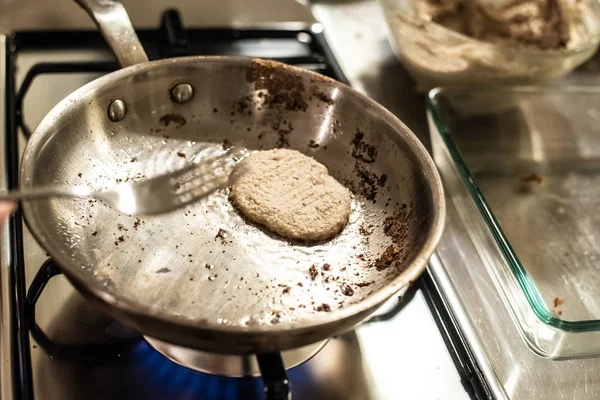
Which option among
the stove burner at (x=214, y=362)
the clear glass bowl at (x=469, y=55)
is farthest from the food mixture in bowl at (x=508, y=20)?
the stove burner at (x=214, y=362)

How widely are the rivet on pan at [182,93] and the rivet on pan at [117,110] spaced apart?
0.06 m

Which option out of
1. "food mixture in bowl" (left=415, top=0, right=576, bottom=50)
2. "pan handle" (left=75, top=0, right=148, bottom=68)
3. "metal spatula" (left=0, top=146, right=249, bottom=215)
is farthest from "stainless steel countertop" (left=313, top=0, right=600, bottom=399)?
"pan handle" (left=75, top=0, right=148, bottom=68)

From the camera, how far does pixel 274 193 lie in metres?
0.57

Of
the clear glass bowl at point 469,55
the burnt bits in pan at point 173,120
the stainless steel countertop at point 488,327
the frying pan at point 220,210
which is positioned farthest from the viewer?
Answer: the clear glass bowl at point 469,55

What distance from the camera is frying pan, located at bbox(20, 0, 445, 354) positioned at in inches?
16.4

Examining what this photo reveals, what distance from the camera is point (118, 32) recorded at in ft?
1.96

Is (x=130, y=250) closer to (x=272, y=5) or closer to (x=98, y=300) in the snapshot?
(x=98, y=300)

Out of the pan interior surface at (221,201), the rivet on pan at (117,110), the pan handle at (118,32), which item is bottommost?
the pan interior surface at (221,201)

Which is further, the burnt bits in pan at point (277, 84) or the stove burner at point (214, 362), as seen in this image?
the burnt bits in pan at point (277, 84)

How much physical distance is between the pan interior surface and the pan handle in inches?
0.8

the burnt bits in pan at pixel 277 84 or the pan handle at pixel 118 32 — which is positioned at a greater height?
the pan handle at pixel 118 32

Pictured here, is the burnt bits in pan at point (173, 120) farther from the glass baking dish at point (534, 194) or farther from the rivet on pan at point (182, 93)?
the glass baking dish at point (534, 194)

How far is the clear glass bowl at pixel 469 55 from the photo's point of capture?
73 cm

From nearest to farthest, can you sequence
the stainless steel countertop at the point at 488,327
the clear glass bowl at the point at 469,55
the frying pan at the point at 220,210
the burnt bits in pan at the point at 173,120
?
the frying pan at the point at 220,210, the stainless steel countertop at the point at 488,327, the burnt bits in pan at the point at 173,120, the clear glass bowl at the point at 469,55
